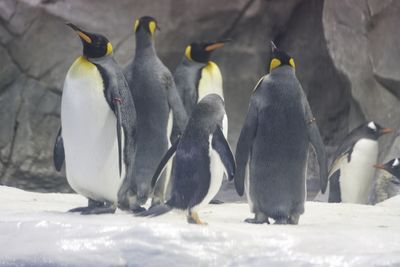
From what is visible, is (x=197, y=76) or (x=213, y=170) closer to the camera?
(x=213, y=170)

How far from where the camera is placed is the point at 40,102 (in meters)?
9.15

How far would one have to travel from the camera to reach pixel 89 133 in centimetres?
495

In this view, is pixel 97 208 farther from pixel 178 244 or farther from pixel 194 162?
pixel 178 244

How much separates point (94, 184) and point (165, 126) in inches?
35.7

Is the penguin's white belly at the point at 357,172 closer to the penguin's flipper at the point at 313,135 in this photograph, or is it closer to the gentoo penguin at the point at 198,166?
the penguin's flipper at the point at 313,135

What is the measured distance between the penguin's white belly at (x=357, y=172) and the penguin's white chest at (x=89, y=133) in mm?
3442

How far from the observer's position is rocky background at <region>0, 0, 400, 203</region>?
8.63 meters

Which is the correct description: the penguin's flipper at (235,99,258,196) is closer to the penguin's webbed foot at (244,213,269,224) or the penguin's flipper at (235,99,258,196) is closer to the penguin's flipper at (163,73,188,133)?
the penguin's webbed foot at (244,213,269,224)

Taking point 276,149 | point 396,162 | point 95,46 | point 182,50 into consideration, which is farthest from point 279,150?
point 182,50

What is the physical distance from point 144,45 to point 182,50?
354cm

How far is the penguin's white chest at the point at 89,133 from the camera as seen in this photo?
4.92 m

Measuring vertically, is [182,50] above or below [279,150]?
above

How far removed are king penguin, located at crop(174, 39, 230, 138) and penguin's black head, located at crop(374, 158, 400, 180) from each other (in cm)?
169

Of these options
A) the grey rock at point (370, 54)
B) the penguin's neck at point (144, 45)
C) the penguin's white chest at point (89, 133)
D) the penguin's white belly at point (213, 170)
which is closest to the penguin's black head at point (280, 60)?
the penguin's white belly at point (213, 170)
